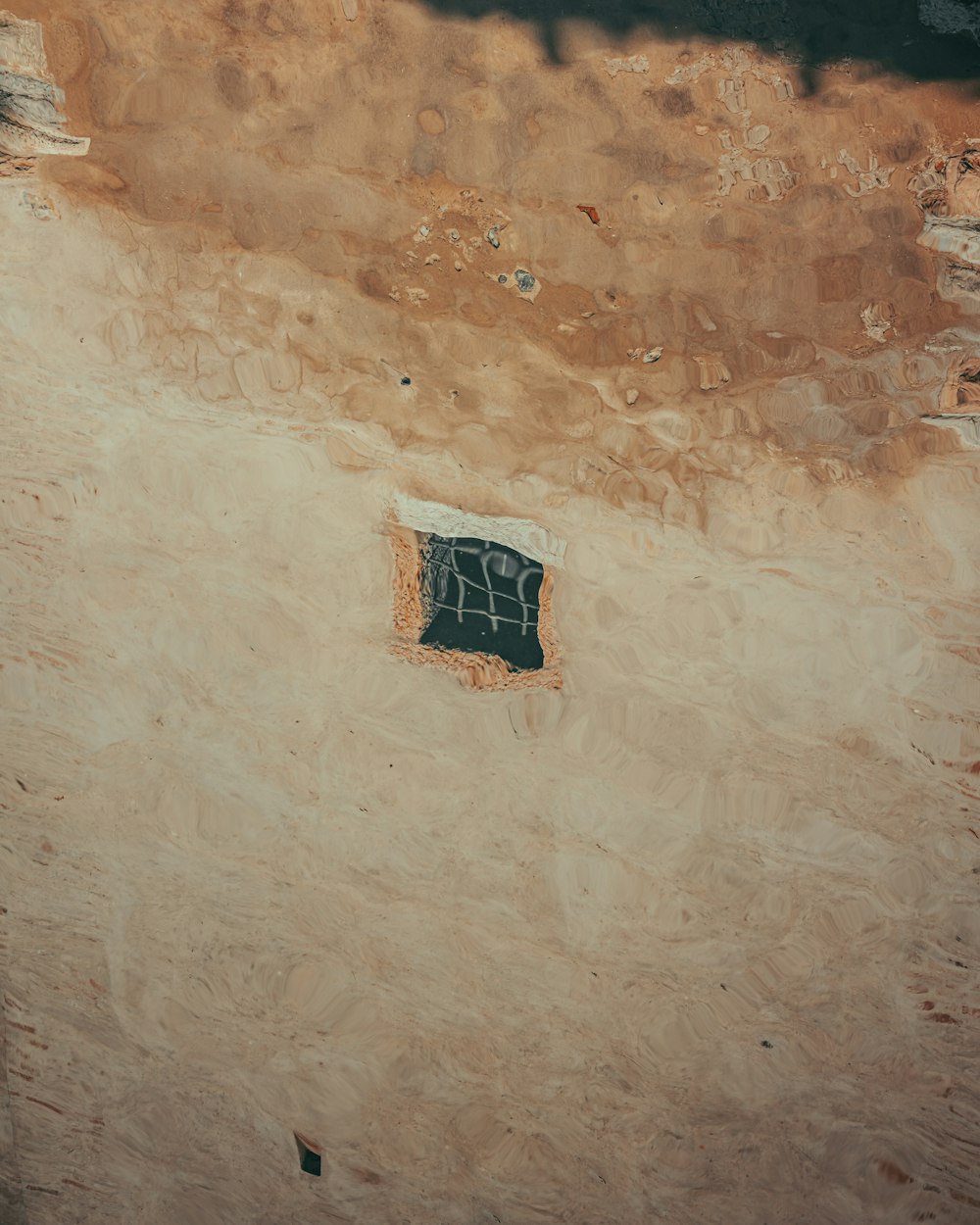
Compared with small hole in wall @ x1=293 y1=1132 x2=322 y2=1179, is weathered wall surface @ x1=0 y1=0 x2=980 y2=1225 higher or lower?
higher

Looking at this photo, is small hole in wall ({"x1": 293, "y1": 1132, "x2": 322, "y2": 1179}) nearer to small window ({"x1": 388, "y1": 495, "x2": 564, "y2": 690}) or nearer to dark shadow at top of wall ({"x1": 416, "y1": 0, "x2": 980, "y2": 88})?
small window ({"x1": 388, "y1": 495, "x2": 564, "y2": 690})

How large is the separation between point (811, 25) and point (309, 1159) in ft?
17.5

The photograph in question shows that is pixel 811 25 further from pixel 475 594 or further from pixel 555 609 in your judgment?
pixel 475 594

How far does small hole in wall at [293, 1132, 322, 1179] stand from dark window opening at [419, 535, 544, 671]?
2250 mm

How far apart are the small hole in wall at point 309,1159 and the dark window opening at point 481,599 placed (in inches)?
88.6

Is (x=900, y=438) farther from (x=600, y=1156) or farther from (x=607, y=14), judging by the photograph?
(x=600, y=1156)

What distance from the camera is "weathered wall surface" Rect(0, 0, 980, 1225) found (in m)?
3.90

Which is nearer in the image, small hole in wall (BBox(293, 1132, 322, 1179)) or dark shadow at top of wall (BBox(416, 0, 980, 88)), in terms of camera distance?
dark shadow at top of wall (BBox(416, 0, 980, 88))

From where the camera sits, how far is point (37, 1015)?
409 centimetres

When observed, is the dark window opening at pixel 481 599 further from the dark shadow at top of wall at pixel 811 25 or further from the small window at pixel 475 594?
the dark shadow at top of wall at pixel 811 25

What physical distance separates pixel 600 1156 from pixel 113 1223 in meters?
2.18

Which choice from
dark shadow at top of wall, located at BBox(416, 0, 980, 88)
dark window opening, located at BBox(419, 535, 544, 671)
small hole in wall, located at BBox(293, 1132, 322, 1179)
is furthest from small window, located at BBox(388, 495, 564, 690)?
small hole in wall, located at BBox(293, 1132, 322, 1179)

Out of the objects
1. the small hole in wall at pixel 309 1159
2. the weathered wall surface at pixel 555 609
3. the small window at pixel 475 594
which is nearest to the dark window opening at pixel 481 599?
the small window at pixel 475 594

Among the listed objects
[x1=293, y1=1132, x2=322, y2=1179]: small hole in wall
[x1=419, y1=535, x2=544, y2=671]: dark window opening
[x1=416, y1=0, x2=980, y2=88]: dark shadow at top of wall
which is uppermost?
[x1=416, y1=0, x2=980, y2=88]: dark shadow at top of wall
